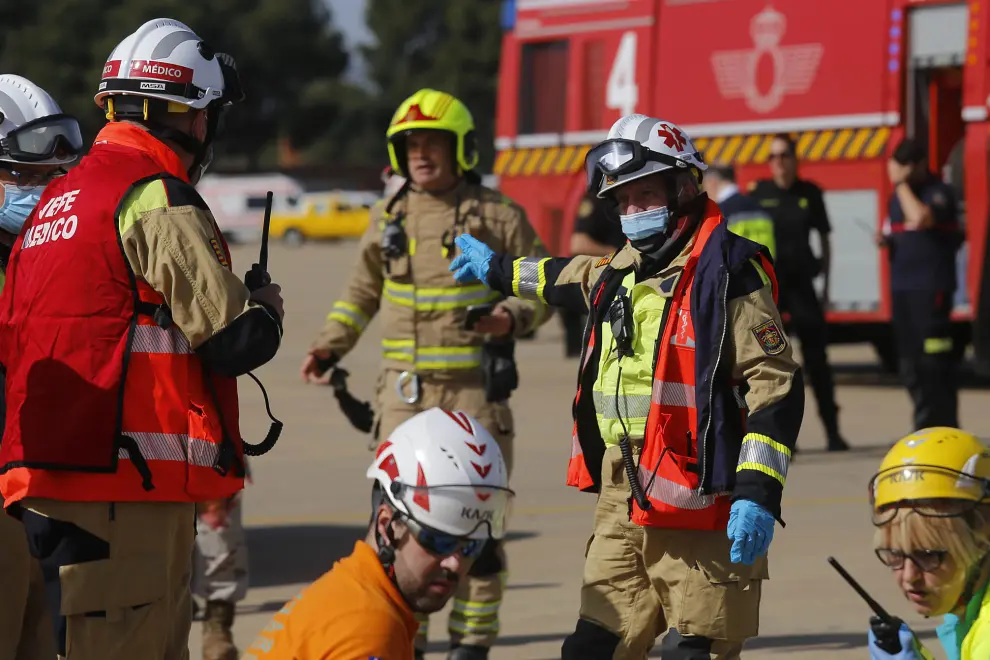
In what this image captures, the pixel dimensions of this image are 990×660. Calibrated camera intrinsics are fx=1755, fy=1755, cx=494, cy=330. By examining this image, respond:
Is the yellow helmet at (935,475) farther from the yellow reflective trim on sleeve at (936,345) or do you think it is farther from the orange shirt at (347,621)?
the yellow reflective trim on sleeve at (936,345)

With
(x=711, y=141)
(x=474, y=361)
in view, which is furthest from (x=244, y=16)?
(x=474, y=361)

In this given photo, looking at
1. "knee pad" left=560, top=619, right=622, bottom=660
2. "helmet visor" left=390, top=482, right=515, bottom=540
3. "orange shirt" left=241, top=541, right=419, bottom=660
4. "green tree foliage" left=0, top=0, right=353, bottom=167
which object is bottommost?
"knee pad" left=560, top=619, right=622, bottom=660

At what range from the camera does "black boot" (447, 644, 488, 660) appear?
6.34 m

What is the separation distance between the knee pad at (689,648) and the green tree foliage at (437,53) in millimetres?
57498

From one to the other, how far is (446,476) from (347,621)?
1.21 feet

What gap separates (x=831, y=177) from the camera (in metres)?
14.1

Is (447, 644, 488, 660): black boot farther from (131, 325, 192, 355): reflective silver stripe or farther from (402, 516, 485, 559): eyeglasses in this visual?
(402, 516, 485, 559): eyeglasses

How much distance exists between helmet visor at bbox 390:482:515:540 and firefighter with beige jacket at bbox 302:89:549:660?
9.42 ft

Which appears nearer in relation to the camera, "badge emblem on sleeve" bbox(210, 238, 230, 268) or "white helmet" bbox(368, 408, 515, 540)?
"white helmet" bbox(368, 408, 515, 540)

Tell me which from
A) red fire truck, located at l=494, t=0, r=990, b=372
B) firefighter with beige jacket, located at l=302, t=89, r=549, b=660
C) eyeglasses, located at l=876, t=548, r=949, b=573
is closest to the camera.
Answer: eyeglasses, located at l=876, t=548, r=949, b=573

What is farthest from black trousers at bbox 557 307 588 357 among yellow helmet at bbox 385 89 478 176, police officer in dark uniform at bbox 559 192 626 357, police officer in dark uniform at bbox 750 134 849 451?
yellow helmet at bbox 385 89 478 176

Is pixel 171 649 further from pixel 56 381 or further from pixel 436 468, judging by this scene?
pixel 436 468

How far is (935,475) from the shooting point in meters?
4.07

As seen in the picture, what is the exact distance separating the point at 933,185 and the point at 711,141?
4055 millimetres
